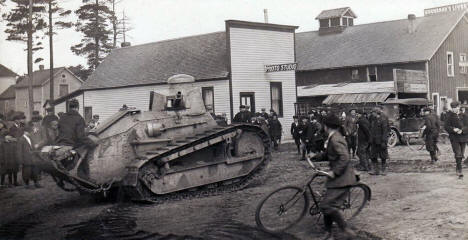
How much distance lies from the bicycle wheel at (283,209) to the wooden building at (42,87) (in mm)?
45786

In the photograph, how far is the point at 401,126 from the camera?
22.4 metres

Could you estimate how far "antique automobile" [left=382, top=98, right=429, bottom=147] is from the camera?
863 inches

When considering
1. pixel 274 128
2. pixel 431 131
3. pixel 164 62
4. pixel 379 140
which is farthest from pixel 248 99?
pixel 379 140

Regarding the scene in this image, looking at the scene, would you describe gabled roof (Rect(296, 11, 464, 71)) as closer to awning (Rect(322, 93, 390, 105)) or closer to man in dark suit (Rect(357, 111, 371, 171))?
awning (Rect(322, 93, 390, 105))

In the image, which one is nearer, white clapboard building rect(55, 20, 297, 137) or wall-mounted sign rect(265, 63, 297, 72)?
wall-mounted sign rect(265, 63, 297, 72)

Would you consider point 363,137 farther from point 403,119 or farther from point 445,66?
point 445,66

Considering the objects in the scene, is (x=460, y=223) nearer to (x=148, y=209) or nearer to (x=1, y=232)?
(x=148, y=209)

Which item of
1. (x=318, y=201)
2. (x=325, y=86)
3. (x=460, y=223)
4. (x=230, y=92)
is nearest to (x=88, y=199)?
(x=318, y=201)

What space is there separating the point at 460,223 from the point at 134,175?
5896 millimetres

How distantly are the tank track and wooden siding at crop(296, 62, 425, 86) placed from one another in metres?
23.1

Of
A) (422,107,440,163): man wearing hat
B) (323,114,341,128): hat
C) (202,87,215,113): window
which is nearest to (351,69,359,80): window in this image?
(202,87,215,113): window

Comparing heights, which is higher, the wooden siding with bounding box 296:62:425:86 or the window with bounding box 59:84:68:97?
the window with bounding box 59:84:68:97

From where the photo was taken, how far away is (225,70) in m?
25.5

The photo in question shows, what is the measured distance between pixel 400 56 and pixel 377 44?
8.22 ft
